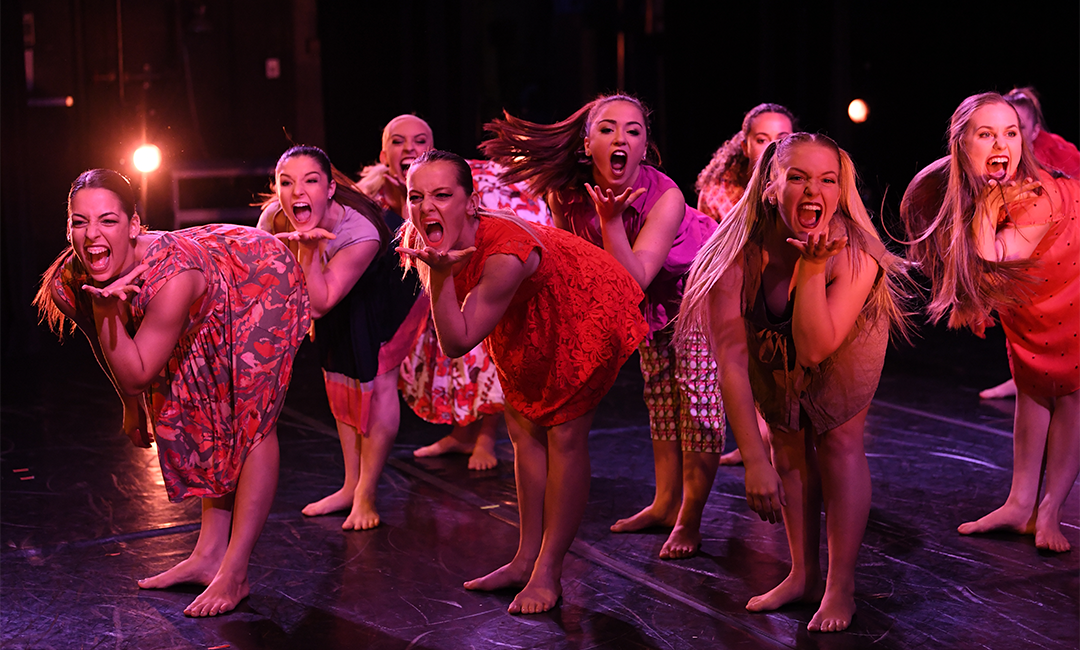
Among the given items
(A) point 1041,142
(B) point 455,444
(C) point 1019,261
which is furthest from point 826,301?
(A) point 1041,142

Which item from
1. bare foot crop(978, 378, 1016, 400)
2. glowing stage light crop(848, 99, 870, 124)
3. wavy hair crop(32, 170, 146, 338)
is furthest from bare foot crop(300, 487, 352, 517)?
glowing stage light crop(848, 99, 870, 124)

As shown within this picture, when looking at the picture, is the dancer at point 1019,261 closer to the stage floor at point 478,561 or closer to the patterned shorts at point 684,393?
the stage floor at point 478,561

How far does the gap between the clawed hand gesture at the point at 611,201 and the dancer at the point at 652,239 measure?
0.03 m

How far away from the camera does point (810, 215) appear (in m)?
2.22

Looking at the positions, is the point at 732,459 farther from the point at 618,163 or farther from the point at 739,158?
the point at 618,163

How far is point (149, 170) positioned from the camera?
22.8 feet

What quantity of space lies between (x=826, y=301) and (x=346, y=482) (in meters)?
1.79

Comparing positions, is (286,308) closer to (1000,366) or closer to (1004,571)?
(1004,571)

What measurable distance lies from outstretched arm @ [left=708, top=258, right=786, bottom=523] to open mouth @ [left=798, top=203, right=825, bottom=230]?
0.61 ft

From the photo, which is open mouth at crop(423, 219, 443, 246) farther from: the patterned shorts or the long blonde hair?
the patterned shorts

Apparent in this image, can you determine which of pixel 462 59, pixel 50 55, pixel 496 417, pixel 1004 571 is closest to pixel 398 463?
pixel 496 417

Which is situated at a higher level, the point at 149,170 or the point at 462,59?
the point at 462,59

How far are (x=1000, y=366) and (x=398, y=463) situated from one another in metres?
3.35

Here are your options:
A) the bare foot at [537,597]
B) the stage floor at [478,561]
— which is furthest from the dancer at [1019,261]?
the bare foot at [537,597]
